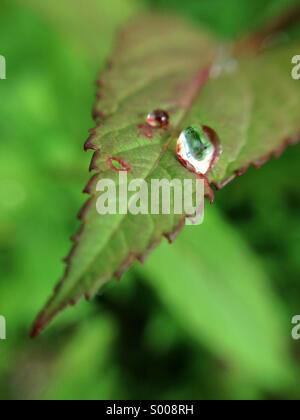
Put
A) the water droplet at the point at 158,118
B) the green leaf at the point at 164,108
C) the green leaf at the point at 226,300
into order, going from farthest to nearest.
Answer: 1. the green leaf at the point at 226,300
2. the water droplet at the point at 158,118
3. the green leaf at the point at 164,108

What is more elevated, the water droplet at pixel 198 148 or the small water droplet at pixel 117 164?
the water droplet at pixel 198 148

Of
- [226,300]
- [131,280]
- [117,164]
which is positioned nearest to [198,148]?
[117,164]

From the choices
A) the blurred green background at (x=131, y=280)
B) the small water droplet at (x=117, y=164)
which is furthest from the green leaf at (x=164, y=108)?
the blurred green background at (x=131, y=280)

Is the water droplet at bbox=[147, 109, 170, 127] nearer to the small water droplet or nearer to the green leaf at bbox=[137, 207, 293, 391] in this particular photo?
the small water droplet

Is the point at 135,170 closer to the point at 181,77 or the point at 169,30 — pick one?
the point at 181,77

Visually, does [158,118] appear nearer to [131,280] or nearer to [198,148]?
[198,148]

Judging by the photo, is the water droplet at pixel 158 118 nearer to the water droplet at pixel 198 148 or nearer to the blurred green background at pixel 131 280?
the water droplet at pixel 198 148

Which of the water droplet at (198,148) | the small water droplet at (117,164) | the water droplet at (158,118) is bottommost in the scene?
the small water droplet at (117,164)

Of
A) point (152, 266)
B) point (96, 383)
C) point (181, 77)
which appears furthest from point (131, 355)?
point (181, 77)
